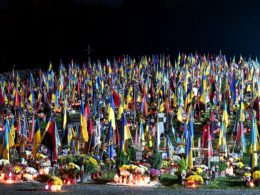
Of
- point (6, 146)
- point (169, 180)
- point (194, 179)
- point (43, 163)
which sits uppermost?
point (6, 146)

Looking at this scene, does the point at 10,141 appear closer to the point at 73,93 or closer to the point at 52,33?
the point at 73,93

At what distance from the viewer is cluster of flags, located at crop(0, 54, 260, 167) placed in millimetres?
26672

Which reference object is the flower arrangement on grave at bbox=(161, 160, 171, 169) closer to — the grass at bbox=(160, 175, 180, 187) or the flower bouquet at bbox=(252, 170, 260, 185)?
the grass at bbox=(160, 175, 180, 187)

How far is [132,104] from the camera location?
40.2 metres

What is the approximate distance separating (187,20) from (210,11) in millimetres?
3848

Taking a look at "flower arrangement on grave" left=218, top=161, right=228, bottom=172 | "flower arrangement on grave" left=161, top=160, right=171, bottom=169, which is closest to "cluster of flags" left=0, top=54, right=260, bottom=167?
"flower arrangement on grave" left=218, top=161, right=228, bottom=172

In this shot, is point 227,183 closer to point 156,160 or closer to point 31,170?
point 156,160

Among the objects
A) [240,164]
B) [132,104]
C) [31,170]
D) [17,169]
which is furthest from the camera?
[132,104]

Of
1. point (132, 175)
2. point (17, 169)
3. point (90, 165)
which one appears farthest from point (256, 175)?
point (17, 169)

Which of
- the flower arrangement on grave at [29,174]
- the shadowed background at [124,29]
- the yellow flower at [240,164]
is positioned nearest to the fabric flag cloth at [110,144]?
the flower arrangement on grave at [29,174]

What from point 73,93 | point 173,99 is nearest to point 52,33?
point 73,93

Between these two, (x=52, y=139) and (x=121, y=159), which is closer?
(x=52, y=139)

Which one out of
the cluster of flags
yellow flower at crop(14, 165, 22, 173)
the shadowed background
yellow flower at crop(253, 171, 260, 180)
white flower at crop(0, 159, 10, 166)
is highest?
the shadowed background

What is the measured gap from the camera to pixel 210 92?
139ft
